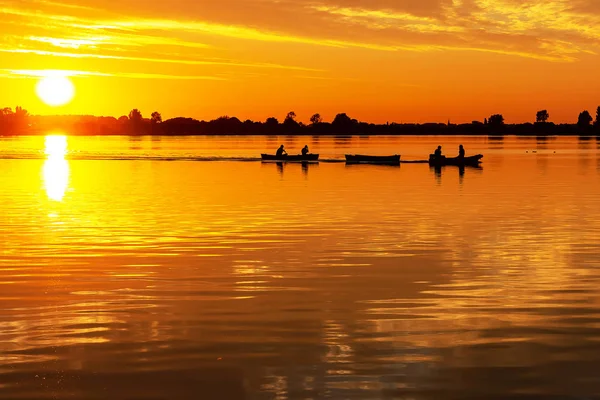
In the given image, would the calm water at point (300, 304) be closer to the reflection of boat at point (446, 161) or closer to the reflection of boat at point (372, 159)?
the reflection of boat at point (446, 161)

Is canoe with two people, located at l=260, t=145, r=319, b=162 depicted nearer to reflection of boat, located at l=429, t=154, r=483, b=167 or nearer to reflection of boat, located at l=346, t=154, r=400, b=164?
reflection of boat, located at l=346, t=154, r=400, b=164

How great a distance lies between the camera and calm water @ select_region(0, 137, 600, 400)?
13.4 m

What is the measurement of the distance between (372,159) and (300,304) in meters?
86.6

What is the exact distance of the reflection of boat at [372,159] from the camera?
101000 mm

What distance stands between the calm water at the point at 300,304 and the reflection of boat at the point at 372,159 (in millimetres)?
56918

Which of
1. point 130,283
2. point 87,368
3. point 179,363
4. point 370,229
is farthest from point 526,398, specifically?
point 370,229

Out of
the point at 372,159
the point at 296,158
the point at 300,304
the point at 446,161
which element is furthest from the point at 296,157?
the point at 300,304

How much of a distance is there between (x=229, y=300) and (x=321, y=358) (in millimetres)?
5748

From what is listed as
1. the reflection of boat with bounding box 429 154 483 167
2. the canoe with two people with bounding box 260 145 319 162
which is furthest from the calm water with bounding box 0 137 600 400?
the canoe with two people with bounding box 260 145 319 162

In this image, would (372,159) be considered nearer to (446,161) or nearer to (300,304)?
(446,161)

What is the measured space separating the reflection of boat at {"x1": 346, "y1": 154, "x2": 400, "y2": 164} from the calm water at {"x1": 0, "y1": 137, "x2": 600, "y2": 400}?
56918 millimetres

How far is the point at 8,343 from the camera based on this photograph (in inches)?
616

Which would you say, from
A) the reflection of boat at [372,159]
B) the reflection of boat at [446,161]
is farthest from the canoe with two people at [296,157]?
the reflection of boat at [446,161]

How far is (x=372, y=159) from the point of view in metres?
105
